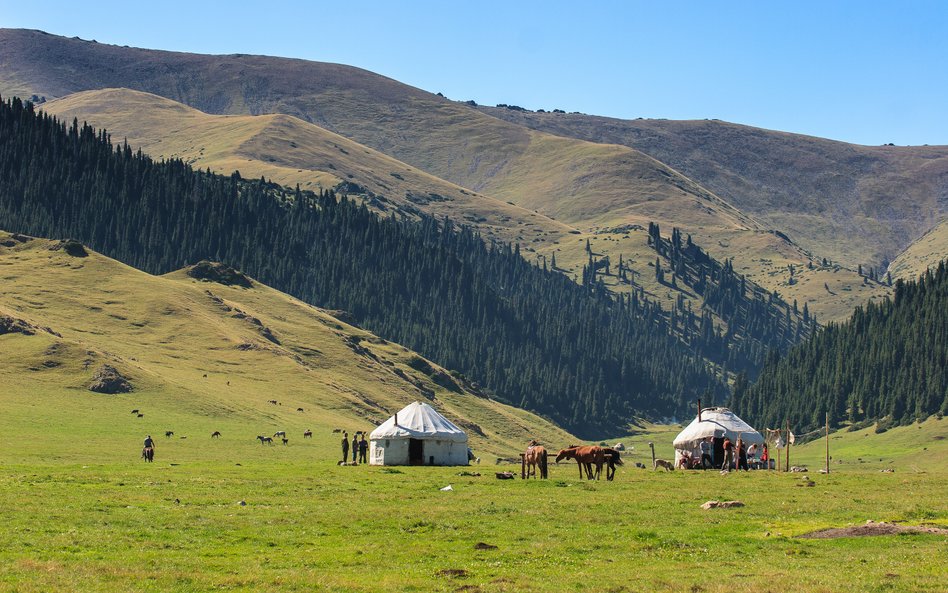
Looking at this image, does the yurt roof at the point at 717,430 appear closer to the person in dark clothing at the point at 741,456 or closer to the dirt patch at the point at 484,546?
A: the person in dark clothing at the point at 741,456

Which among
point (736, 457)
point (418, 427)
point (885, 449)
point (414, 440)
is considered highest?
point (418, 427)

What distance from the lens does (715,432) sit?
81.6 m

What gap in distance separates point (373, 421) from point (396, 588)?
120m

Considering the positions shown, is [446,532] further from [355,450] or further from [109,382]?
[109,382]

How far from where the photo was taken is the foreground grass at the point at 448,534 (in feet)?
97.7

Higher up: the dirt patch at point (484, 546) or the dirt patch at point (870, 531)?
the dirt patch at point (870, 531)

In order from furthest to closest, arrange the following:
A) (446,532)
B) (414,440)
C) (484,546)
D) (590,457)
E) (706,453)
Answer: (414,440), (706,453), (590,457), (446,532), (484,546)

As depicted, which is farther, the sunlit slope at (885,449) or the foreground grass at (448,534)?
the sunlit slope at (885,449)

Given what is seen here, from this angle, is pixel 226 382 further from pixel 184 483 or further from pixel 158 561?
pixel 158 561

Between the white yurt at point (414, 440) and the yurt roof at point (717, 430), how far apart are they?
16.2m

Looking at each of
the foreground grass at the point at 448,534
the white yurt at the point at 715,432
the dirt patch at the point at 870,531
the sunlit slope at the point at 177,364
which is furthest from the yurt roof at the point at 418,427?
the dirt patch at the point at 870,531

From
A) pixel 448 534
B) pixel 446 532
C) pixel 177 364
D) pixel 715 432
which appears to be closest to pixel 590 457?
pixel 715 432

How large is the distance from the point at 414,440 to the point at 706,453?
20043 millimetres

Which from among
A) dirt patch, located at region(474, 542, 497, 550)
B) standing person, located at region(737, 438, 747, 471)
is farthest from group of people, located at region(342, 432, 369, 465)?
dirt patch, located at region(474, 542, 497, 550)
